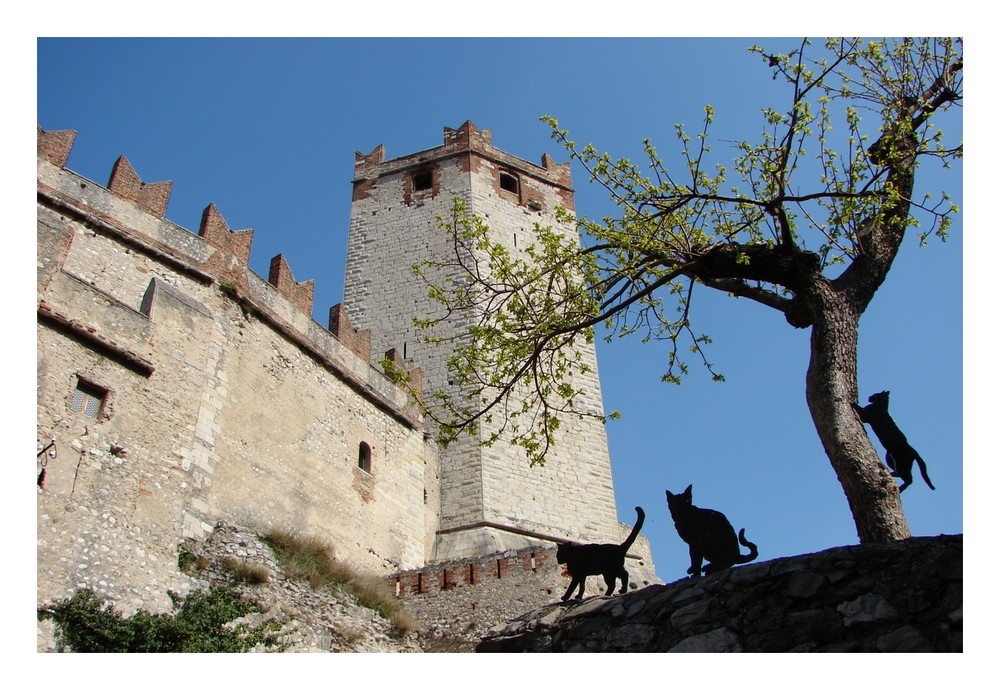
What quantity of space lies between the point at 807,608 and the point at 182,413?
8.68 meters

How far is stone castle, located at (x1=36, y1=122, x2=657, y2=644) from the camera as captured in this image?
34.5 feet

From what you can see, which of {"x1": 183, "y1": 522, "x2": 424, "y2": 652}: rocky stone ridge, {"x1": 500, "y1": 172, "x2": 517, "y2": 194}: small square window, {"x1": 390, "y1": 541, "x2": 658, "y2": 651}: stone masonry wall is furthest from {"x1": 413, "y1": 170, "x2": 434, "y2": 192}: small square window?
{"x1": 183, "y1": 522, "x2": 424, "y2": 652}: rocky stone ridge

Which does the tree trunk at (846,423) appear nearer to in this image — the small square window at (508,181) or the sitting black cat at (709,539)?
the sitting black cat at (709,539)

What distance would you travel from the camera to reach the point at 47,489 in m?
9.85

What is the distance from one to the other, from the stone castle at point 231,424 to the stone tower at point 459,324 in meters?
0.05

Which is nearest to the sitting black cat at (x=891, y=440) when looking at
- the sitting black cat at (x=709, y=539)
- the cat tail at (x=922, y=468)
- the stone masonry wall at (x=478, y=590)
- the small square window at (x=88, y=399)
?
the cat tail at (x=922, y=468)

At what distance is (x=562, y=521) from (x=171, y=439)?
8.05 m

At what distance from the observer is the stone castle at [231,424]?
10.5 m

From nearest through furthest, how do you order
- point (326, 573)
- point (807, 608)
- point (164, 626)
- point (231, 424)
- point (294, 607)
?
point (807, 608), point (164, 626), point (294, 607), point (326, 573), point (231, 424)

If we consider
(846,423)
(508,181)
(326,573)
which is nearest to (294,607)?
(326,573)

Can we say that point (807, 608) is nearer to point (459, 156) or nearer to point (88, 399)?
point (88, 399)

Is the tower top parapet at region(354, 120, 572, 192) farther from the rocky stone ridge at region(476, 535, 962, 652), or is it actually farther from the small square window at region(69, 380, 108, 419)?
the rocky stone ridge at region(476, 535, 962, 652)

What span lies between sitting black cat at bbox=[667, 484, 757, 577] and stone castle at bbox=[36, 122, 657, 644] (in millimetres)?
6048

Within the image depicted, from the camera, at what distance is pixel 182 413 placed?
476 inches
